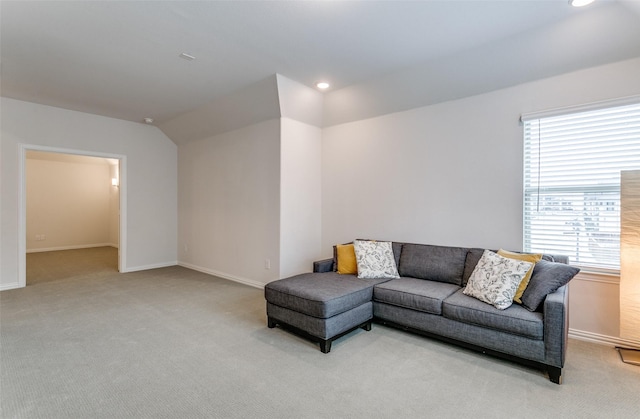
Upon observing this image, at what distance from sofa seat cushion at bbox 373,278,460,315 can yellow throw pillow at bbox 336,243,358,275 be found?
0.49 m

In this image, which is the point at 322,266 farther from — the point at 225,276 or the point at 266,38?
the point at 266,38

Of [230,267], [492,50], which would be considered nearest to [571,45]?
[492,50]

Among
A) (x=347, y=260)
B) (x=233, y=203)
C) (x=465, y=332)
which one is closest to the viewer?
(x=465, y=332)

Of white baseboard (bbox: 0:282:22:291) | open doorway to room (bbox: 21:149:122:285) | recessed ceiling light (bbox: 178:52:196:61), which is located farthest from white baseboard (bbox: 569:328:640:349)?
open doorway to room (bbox: 21:149:122:285)

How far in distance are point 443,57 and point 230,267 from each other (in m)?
4.22

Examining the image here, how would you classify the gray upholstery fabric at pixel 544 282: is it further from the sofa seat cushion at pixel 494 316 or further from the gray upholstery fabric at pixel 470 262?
the gray upholstery fabric at pixel 470 262

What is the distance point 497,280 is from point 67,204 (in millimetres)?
10174

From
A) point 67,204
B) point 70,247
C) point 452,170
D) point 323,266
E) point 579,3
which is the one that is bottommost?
point 70,247

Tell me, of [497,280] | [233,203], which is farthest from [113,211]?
[497,280]

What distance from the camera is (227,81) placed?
383cm

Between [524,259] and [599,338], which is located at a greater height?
[524,259]

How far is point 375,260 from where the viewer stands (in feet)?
11.5

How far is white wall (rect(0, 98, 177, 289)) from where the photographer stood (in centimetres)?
453

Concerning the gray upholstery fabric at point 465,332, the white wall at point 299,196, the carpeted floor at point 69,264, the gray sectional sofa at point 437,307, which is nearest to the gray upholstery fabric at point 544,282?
the gray sectional sofa at point 437,307
